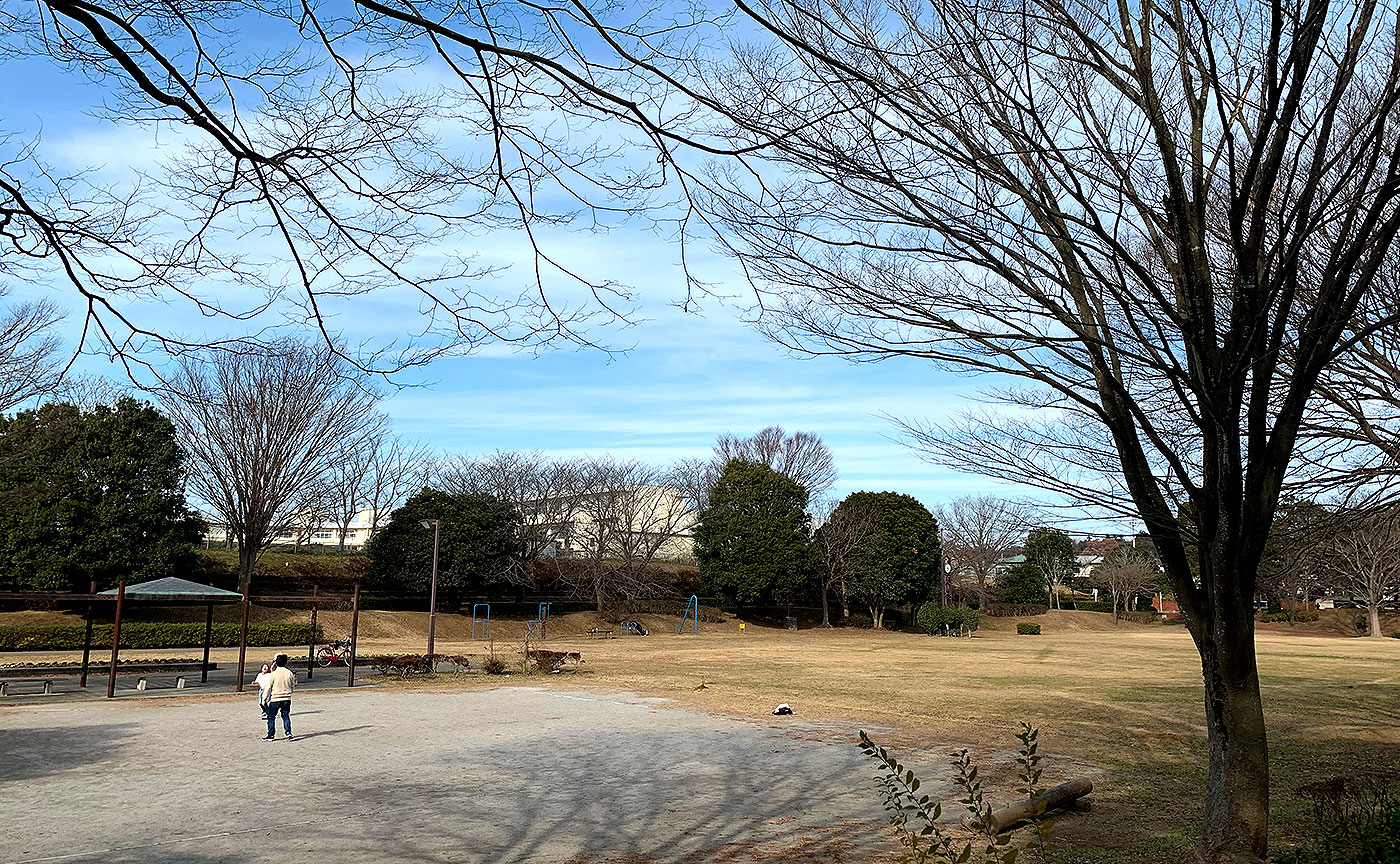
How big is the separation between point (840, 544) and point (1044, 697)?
32415mm

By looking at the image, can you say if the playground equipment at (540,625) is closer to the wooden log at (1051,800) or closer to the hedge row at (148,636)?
the hedge row at (148,636)

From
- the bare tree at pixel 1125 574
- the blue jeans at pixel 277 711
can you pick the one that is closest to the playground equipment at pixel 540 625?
the blue jeans at pixel 277 711

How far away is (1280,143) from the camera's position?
570 centimetres

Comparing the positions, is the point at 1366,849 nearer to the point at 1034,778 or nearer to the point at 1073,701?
the point at 1034,778

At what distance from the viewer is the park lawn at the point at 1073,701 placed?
10.0 metres

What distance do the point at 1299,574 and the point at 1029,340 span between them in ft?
12.9

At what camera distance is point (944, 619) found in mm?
51562

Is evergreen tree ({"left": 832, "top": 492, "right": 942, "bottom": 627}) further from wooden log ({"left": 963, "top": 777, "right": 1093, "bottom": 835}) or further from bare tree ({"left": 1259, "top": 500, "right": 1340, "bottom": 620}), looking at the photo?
bare tree ({"left": 1259, "top": 500, "right": 1340, "bottom": 620})

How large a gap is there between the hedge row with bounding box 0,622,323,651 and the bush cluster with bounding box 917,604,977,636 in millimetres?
31931

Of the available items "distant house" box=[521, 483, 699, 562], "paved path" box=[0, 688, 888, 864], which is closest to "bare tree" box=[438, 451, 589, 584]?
"distant house" box=[521, 483, 699, 562]

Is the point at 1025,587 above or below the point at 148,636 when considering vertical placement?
above

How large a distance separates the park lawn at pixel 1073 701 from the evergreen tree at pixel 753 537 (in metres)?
8.08

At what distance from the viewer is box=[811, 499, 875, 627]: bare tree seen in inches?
2051

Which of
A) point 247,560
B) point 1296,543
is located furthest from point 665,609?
point 1296,543
